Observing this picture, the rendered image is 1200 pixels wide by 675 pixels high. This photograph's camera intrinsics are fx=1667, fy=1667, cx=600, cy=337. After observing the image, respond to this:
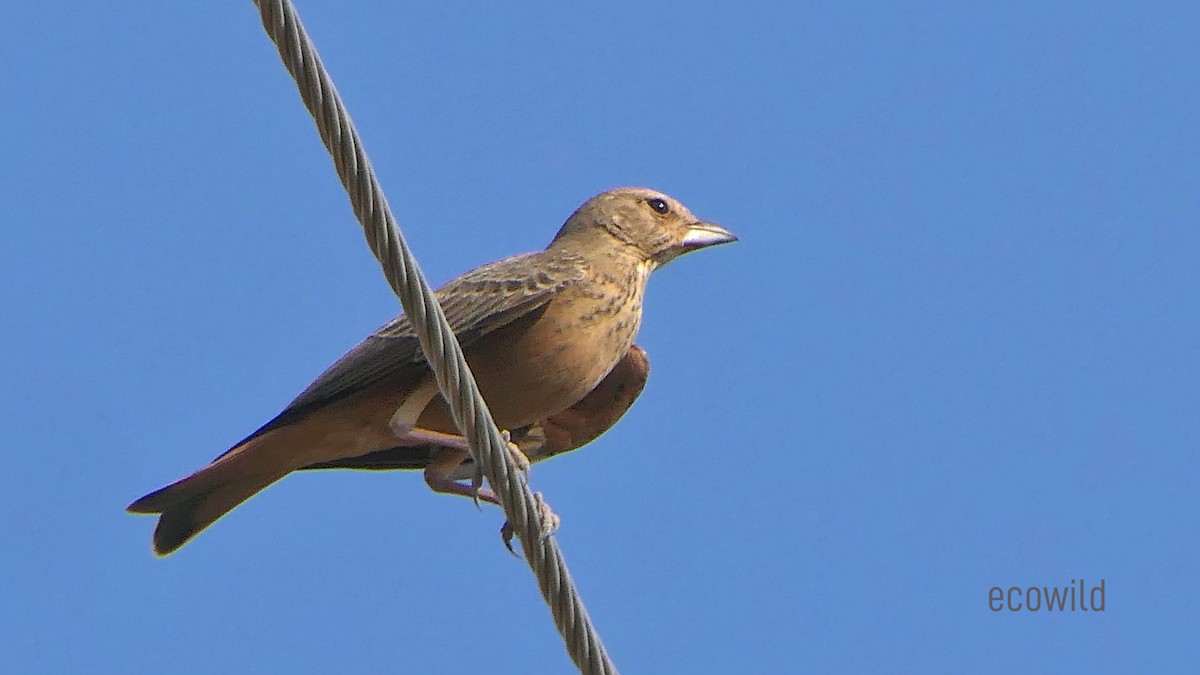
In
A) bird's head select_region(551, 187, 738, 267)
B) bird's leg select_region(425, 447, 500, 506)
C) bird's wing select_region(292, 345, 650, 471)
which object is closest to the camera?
bird's leg select_region(425, 447, 500, 506)

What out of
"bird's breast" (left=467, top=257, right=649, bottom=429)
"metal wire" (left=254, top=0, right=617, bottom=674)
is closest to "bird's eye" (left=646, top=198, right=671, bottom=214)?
"bird's breast" (left=467, top=257, right=649, bottom=429)

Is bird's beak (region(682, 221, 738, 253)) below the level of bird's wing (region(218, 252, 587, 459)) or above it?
above

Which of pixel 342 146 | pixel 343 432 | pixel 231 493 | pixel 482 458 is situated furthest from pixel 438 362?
pixel 231 493

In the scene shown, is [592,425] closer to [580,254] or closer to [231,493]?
[580,254]

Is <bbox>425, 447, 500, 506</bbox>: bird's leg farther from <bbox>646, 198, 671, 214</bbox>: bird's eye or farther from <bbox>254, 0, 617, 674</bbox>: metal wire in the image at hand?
<bbox>254, 0, 617, 674</bbox>: metal wire

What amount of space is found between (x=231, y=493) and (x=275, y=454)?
35 centimetres

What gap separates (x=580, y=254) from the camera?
744cm

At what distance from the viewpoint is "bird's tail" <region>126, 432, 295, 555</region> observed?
7160 mm

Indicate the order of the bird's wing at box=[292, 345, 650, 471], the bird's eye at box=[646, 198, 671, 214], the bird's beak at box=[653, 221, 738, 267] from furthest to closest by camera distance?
the bird's eye at box=[646, 198, 671, 214]
the bird's beak at box=[653, 221, 738, 267]
the bird's wing at box=[292, 345, 650, 471]

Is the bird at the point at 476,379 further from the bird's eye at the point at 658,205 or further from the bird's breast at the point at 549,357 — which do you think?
the bird's eye at the point at 658,205

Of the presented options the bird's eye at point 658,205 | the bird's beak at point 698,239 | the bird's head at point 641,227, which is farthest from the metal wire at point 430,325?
the bird's eye at point 658,205

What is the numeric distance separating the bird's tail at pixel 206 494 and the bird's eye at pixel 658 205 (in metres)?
2.19

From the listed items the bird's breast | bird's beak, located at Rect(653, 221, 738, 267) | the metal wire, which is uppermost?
bird's beak, located at Rect(653, 221, 738, 267)

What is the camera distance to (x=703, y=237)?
8125 millimetres
